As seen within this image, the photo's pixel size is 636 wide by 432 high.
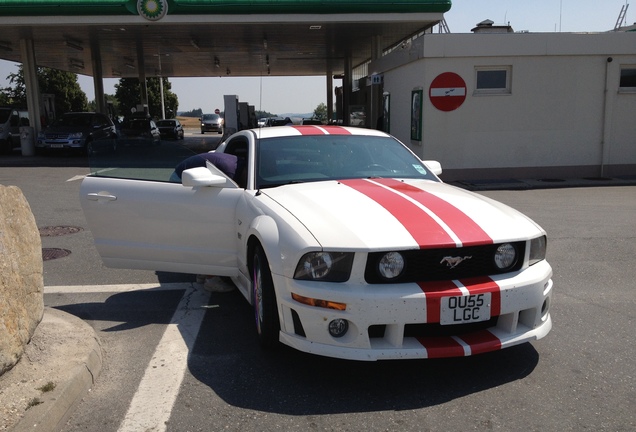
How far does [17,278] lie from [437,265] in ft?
8.73

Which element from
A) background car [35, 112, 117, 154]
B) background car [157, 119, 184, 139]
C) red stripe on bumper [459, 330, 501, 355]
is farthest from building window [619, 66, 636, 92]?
background car [157, 119, 184, 139]

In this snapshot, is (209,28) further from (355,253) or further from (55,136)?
(355,253)

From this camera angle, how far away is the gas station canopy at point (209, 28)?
61.9 ft

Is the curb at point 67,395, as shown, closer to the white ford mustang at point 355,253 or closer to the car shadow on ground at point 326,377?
the car shadow on ground at point 326,377

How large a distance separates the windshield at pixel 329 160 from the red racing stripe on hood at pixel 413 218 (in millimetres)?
604

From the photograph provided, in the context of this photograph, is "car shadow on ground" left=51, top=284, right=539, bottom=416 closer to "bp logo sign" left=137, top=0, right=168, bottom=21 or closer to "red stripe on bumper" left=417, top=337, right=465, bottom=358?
"red stripe on bumper" left=417, top=337, right=465, bottom=358

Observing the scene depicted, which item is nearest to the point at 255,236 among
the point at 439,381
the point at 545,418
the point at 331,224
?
the point at 331,224

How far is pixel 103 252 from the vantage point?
5.26m

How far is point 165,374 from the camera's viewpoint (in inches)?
157

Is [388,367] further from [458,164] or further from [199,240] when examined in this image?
[458,164]

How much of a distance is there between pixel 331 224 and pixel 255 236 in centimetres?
74

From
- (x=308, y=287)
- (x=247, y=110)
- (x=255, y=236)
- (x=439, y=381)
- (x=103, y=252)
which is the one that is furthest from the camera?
(x=247, y=110)

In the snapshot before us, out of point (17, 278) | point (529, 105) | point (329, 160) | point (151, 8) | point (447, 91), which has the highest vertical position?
point (151, 8)

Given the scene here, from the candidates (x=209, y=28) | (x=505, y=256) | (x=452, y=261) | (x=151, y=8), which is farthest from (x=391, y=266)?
(x=209, y=28)
